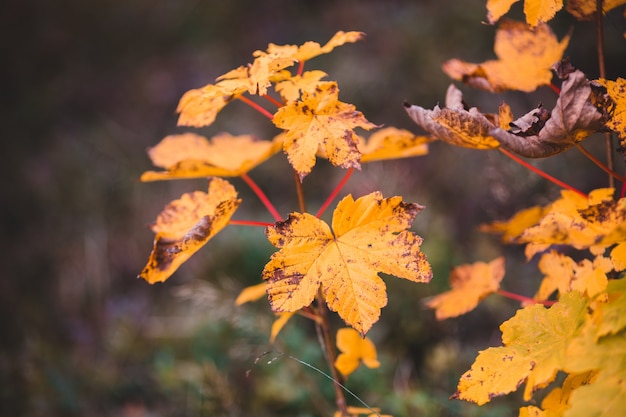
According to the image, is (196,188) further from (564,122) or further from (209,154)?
(564,122)

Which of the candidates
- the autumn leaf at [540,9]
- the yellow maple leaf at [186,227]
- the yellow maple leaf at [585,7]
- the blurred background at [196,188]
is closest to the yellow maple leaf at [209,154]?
the yellow maple leaf at [186,227]

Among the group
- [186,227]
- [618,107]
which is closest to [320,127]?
[186,227]

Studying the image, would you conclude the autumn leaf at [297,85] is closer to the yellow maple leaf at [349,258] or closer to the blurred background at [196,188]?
the yellow maple leaf at [349,258]

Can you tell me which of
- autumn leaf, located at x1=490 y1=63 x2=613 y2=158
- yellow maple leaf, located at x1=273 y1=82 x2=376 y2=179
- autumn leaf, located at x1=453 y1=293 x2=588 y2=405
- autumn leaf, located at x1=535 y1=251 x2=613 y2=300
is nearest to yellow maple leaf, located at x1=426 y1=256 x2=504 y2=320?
autumn leaf, located at x1=535 y1=251 x2=613 y2=300

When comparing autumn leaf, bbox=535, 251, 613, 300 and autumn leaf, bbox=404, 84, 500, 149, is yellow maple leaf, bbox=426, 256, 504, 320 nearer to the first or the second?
autumn leaf, bbox=535, 251, 613, 300

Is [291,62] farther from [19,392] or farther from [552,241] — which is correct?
[19,392]

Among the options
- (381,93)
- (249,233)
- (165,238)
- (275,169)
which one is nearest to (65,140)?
(275,169)

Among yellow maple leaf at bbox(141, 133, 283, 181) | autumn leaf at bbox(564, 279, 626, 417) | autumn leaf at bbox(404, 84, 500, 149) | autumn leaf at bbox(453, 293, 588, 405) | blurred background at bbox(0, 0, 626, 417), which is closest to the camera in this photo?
autumn leaf at bbox(564, 279, 626, 417)
